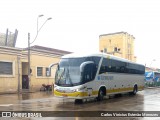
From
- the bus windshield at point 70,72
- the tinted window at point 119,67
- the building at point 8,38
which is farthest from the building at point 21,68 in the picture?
the bus windshield at point 70,72

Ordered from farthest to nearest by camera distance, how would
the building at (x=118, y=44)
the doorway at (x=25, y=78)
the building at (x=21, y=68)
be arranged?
the building at (x=118, y=44) → the doorway at (x=25, y=78) → the building at (x=21, y=68)

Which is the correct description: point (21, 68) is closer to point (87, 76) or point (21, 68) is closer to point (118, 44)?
point (87, 76)

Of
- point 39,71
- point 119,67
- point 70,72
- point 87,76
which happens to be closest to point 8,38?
point 39,71

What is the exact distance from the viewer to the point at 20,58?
30422 millimetres

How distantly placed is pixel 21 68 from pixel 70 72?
15.9 meters

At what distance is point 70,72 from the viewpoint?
16406 millimetres

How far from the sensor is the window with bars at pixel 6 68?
2783 cm

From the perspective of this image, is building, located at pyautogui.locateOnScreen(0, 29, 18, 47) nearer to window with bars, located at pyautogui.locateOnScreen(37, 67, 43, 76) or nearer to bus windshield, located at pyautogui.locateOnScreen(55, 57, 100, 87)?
window with bars, located at pyautogui.locateOnScreen(37, 67, 43, 76)

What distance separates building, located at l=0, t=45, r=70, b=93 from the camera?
92.1ft

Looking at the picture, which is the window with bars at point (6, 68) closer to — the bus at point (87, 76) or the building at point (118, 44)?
the bus at point (87, 76)

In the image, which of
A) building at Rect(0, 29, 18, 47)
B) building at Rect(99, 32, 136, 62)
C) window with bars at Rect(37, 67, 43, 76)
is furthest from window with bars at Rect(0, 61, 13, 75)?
building at Rect(99, 32, 136, 62)

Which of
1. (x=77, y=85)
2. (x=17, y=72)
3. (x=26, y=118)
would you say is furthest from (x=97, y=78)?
(x=17, y=72)

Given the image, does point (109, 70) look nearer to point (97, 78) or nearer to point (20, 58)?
point (97, 78)

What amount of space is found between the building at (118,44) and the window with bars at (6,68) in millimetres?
36289
